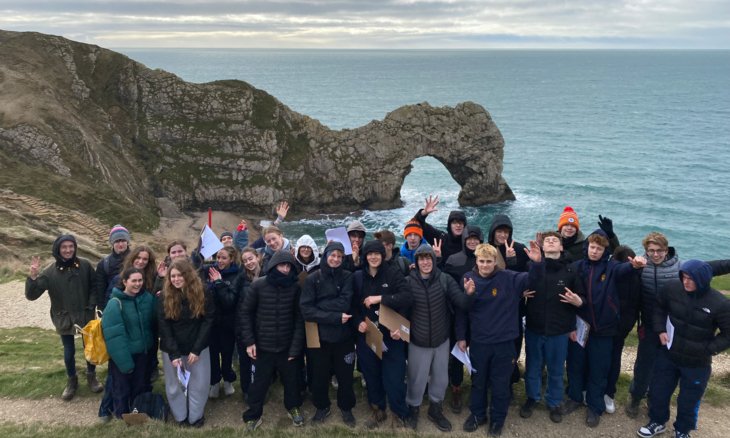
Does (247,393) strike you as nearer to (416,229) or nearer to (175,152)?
(416,229)

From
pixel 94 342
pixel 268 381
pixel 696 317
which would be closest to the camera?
pixel 696 317

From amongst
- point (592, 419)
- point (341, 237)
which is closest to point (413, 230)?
point (341, 237)

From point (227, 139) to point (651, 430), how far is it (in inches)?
1664

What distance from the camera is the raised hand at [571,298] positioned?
7.87 m

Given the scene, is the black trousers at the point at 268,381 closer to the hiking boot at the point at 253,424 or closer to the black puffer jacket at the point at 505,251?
the hiking boot at the point at 253,424

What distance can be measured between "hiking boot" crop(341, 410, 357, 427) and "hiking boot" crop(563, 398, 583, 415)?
3.67 meters

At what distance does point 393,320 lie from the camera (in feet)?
25.7

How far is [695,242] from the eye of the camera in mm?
40781

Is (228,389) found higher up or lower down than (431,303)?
lower down

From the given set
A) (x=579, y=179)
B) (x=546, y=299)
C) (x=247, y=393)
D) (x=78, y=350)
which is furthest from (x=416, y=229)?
(x=579, y=179)

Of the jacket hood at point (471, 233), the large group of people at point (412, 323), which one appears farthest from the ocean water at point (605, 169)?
the large group of people at point (412, 323)

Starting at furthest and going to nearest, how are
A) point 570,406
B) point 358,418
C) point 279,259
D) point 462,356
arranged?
point 570,406
point 358,418
point 462,356
point 279,259

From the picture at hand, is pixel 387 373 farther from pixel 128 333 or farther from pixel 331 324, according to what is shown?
pixel 128 333

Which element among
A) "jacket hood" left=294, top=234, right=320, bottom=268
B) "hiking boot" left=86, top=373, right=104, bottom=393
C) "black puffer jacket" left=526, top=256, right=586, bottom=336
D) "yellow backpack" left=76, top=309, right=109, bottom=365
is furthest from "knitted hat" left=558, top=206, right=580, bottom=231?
"hiking boot" left=86, top=373, right=104, bottom=393
